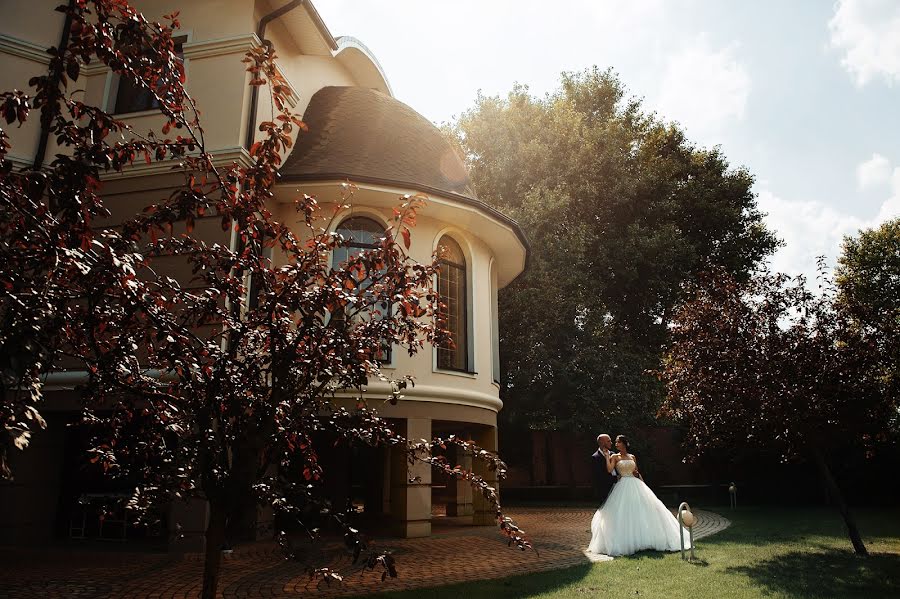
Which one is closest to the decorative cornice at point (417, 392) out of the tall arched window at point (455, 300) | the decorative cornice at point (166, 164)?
the tall arched window at point (455, 300)

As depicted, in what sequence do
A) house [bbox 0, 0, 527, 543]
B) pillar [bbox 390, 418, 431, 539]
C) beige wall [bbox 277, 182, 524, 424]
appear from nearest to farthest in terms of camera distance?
house [bbox 0, 0, 527, 543] → pillar [bbox 390, 418, 431, 539] → beige wall [bbox 277, 182, 524, 424]

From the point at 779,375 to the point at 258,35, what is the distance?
1133cm

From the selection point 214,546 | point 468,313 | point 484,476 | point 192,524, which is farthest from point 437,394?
point 214,546

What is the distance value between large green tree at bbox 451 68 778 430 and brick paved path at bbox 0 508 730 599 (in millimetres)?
9744

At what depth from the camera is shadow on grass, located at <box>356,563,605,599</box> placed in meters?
6.89

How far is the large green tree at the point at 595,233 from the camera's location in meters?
21.2

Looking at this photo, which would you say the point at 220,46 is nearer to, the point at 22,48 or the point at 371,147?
the point at 371,147

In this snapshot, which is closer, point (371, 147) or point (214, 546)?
point (214, 546)

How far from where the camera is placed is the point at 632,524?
9891 mm

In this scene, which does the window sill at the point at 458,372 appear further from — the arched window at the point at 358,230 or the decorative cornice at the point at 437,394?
the arched window at the point at 358,230

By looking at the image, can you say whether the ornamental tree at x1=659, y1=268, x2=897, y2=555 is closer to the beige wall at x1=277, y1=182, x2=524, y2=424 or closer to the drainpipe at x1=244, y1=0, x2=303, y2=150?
the beige wall at x1=277, y1=182, x2=524, y2=424

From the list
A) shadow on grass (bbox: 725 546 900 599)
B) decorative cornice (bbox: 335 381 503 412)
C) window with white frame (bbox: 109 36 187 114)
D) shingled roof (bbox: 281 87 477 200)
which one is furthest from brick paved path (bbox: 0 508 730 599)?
window with white frame (bbox: 109 36 187 114)

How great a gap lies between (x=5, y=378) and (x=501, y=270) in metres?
14.6

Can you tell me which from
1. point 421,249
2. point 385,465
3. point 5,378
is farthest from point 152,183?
point 5,378
